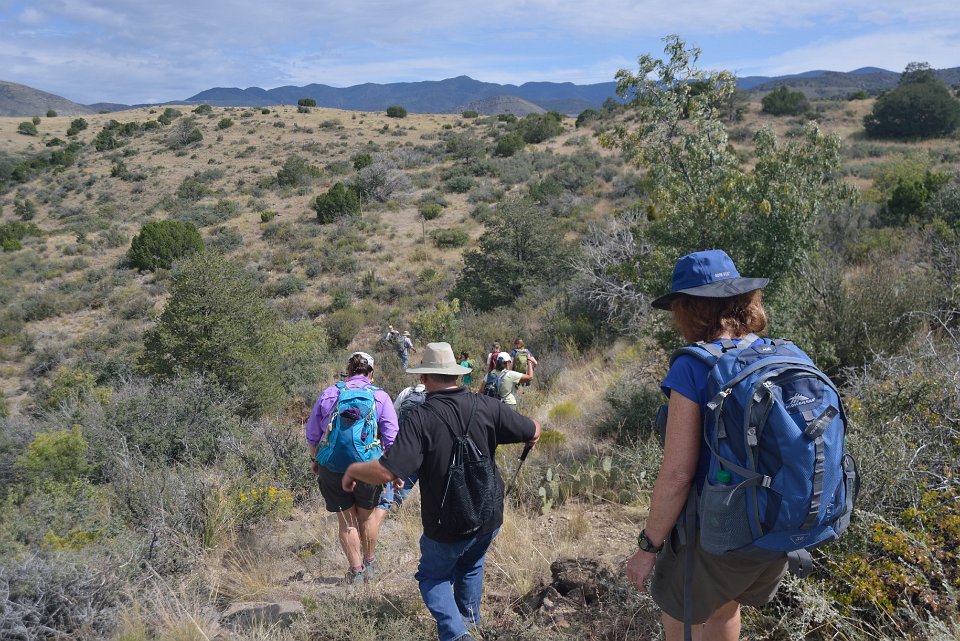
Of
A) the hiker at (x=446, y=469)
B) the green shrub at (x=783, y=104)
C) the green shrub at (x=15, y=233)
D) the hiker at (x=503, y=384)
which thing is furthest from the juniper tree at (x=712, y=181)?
the green shrub at (x=783, y=104)

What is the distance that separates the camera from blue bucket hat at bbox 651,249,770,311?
190 cm

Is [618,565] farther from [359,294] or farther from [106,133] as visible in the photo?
[106,133]

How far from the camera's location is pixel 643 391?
6.33m

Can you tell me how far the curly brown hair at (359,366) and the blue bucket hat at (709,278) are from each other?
237cm

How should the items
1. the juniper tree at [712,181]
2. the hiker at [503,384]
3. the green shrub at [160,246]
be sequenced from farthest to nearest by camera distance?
the green shrub at [160,246] < the hiker at [503,384] < the juniper tree at [712,181]

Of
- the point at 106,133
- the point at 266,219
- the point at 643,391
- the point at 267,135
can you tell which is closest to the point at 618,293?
the point at 643,391

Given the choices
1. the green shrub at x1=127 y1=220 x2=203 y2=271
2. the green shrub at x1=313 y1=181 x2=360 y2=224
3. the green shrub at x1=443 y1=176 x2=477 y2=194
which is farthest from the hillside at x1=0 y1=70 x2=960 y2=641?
the green shrub at x1=443 y1=176 x2=477 y2=194

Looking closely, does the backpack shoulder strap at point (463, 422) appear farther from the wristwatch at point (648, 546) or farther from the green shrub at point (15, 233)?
the green shrub at point (15, 233)

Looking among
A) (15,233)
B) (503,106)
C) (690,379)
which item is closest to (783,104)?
(690,379)

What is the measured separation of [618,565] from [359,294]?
1804 cm

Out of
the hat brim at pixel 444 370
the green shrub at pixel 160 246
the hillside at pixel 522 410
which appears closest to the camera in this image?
the hat brim at pixel 444 370

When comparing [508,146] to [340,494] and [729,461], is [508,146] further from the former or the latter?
[729,461]

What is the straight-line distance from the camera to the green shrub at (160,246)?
2297cm

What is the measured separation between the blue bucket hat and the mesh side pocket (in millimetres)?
605
